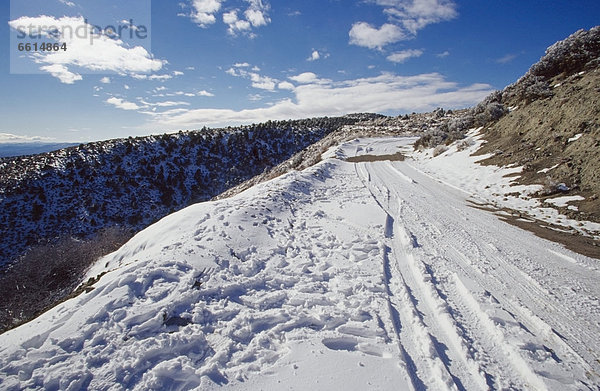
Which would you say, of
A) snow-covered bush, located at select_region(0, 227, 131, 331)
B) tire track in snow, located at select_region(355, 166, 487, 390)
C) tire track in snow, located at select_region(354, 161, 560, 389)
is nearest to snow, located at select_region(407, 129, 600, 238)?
tire track in snow, located at select_region(354, 161, 560, 389)

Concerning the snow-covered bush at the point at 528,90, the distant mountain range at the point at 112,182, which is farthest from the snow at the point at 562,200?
the distant mountain range at the point at 112,182

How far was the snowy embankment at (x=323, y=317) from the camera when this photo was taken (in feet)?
10.5

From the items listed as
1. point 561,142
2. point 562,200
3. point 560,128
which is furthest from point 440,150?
point 562,200

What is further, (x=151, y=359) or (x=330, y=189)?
(x=330, y=189)

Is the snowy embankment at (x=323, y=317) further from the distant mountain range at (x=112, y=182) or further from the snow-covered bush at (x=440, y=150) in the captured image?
the distant mountain range at (x=112, y=182)

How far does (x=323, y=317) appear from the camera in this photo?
418cm

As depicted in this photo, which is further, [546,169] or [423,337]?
[546,169]

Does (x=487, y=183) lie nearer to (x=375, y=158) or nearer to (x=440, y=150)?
(x=440, y=150)

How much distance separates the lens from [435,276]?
5.29m

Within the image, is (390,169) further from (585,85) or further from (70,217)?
(70,217)

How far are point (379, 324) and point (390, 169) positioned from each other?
46.2ft

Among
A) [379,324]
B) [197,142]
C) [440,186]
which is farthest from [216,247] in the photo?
[197,142]

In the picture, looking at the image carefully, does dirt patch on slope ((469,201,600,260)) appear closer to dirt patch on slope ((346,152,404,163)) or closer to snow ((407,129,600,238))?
snow ((407,129,600,238))

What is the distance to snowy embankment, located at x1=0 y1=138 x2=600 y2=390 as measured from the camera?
10.5ft
